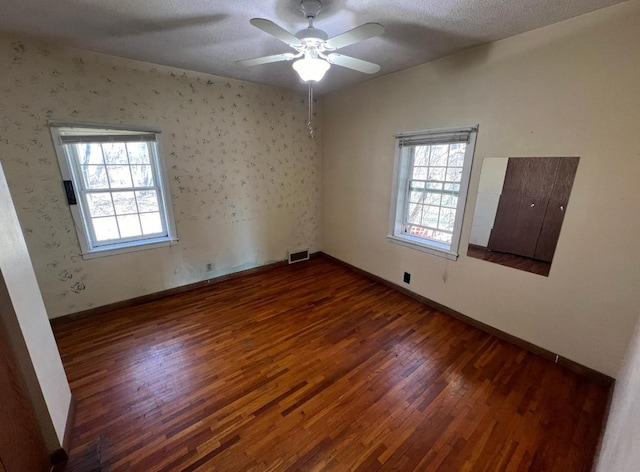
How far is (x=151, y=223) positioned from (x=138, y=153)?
0.77 meters

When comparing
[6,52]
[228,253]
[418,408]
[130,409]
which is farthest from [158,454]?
[6,52]

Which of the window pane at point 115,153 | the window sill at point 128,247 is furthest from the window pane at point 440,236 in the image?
the window pane at point 115,153

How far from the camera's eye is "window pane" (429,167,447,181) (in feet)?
8.69

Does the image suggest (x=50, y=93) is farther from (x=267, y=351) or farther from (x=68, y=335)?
(x=267, y=351)

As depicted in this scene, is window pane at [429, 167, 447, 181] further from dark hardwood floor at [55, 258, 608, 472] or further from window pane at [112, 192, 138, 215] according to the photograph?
window pane at [112, 192, 138, 215]

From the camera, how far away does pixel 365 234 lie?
3533mm

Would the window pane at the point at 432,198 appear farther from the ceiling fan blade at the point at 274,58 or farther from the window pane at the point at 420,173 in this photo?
the ceiling fan blade at the point at 274,58

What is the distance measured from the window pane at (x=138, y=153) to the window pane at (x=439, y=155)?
10.0 feet

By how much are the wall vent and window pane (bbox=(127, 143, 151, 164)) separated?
2.23 meters

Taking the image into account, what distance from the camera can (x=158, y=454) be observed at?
1402mm

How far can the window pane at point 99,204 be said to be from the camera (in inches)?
101

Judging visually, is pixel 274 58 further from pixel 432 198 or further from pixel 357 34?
pixel 432 198

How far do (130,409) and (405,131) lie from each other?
334 centimetres

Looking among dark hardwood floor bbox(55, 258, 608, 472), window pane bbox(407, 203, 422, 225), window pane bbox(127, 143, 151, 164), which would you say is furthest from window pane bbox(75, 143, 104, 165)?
window pane bbox(407, 203, 422, 225)
